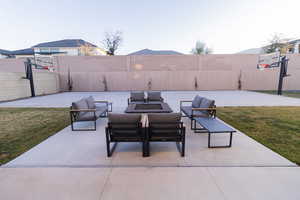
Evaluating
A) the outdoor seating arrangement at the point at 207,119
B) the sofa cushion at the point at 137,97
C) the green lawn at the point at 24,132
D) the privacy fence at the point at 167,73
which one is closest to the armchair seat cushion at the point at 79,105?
the green lawn at the point at 24,132

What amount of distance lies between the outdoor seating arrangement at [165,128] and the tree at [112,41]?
2637cm

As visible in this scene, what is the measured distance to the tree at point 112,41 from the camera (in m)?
25.0

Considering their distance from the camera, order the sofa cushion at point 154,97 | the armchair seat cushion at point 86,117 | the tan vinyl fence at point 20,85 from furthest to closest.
Answer: the tan vinyl fence at point 20,85 → the sofa cushion at point 154,97 → the armchair seat cushion at point 86,117

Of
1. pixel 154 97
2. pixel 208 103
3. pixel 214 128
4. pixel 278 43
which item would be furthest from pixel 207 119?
pixel 278 43

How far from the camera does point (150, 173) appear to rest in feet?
6.36

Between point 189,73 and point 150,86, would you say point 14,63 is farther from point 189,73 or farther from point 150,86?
point 189,73

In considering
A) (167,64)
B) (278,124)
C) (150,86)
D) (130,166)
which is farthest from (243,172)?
(167,64)

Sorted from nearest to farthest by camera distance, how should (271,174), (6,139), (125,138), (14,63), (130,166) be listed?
1. (271,174)
2. (130,166)
3. (125,138)
4. (6,139)
5. (14,63)

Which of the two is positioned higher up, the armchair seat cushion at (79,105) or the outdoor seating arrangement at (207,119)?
the armchair seat cushion at (79,105)

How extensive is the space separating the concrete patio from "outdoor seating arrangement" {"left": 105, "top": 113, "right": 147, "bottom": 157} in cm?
35

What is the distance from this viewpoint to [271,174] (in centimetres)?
192

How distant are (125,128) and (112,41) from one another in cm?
2666

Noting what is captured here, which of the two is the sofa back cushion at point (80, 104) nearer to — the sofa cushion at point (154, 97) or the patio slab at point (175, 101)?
the patio slab at point (175, 101)

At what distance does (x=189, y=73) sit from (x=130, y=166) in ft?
43.0
